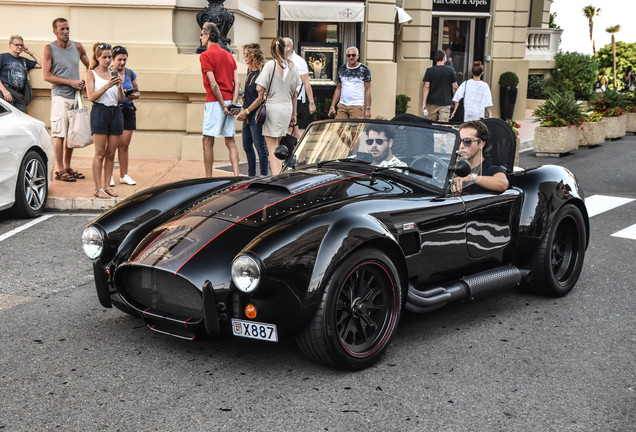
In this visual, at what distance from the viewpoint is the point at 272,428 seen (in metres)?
3.65

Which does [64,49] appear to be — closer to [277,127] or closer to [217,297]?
[277,127]

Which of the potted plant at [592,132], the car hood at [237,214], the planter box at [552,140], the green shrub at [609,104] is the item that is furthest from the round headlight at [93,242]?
the green shrub at [609,104]

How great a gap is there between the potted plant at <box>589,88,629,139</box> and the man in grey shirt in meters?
13.1

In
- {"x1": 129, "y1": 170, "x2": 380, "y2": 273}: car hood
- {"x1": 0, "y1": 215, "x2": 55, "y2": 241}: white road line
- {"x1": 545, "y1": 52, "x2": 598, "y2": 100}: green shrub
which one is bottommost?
{"x1": 0, "y1": 215, "x2": 55, "y2": 241}: white road line

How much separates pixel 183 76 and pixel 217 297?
30.0ft

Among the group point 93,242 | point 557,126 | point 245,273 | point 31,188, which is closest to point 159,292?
point 245,273

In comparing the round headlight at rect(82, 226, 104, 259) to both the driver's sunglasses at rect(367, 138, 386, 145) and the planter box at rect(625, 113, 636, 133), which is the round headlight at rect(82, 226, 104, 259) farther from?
the planter box at rect(625, 113, 636, 133)

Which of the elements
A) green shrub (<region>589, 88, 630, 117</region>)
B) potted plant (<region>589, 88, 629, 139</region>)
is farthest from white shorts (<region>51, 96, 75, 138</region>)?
green shrub (<region>589, 88, 630, 117</region>)

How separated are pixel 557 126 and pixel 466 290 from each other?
11.4 metres

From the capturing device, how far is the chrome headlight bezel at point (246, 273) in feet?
13.1

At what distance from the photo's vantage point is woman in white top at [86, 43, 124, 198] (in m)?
8.95

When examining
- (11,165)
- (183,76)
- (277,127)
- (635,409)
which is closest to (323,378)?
(635,409)

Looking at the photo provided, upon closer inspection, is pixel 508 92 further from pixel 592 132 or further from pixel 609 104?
pixel 592 132

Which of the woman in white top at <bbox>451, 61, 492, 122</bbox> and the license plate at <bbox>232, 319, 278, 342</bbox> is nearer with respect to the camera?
the license plate at <bbox>232, 319, 278, 342</bbox>
